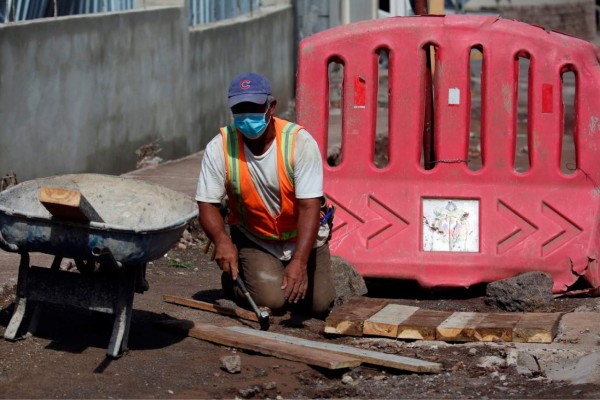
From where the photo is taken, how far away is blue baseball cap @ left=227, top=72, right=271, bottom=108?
6.27 metres

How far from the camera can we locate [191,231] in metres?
9.53

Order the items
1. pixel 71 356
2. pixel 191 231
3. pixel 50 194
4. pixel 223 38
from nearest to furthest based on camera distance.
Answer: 1. pixel 50 194
2. pixel 71 356
3. pixel 191 231
4. pixel 223 38

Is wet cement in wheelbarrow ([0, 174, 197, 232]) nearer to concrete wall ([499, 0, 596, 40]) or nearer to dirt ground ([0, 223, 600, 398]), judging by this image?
dirt ground ([0, 223, 600, 398])

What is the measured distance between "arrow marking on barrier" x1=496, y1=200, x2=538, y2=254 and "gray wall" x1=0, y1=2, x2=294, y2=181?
377cm

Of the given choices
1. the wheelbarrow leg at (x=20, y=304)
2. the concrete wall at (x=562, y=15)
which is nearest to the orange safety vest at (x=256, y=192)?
the wheelbarrow leg at (x=20, y=304)

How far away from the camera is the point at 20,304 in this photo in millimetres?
6027

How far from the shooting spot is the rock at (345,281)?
750 cm

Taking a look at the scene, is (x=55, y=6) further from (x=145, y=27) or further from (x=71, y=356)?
(x=71, y=356)

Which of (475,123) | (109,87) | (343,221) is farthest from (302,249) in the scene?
(475,123)

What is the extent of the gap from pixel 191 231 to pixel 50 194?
404cm

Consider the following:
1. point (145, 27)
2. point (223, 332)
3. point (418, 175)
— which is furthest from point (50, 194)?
point (145, 27)

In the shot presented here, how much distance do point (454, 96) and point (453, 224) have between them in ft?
2.68

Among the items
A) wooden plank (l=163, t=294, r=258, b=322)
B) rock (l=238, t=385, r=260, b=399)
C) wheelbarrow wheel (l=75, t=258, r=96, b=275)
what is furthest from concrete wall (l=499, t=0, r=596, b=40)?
rock (l=238, t=385, r=260, b=399)

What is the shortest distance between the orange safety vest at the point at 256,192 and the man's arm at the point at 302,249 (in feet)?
0.72
